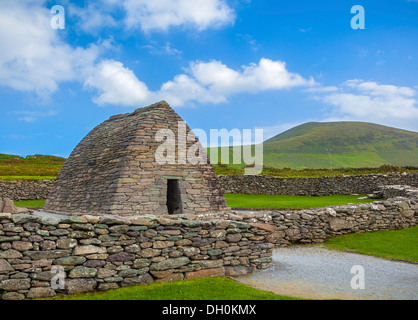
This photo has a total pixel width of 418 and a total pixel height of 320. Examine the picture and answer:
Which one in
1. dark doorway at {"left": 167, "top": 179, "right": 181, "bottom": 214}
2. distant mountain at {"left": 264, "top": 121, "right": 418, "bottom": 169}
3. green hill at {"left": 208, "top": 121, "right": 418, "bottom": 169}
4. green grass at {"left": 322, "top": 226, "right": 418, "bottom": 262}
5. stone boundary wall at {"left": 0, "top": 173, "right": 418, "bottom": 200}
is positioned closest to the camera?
green grass at {"left": 322, "top": 226, "right": 418, "bottom": 262}

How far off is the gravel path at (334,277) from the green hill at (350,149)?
369 ft

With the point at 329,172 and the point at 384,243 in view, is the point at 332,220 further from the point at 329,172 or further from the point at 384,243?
the point at 329,172

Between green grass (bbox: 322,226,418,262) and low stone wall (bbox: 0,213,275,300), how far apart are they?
502 cm

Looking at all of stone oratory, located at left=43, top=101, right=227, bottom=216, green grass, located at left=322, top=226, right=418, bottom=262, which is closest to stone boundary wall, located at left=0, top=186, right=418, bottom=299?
green grass, located at left=322, top=226, right=418, bottom=262

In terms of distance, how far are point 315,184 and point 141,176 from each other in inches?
863

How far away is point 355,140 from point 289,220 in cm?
17998

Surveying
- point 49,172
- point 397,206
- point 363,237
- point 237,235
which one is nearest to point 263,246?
point 237,235

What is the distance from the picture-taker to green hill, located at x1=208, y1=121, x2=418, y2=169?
13150 cm

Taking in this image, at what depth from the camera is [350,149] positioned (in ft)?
537

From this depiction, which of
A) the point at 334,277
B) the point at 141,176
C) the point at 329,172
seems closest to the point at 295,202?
the point at 141,176

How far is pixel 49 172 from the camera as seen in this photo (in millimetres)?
50562

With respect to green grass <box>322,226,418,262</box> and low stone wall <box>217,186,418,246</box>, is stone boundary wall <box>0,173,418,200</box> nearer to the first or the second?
low stone wall <box>217,186,418,246</box>

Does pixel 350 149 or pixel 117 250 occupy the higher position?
pixel 350 149
